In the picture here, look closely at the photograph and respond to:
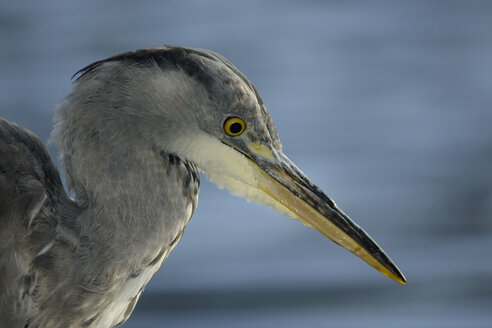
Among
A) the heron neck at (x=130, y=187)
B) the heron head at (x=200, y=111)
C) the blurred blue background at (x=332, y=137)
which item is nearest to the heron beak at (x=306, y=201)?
the heron head at (x=200, y=111)

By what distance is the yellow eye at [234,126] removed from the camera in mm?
2861

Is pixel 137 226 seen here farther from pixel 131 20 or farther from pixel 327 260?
pixel 131 20

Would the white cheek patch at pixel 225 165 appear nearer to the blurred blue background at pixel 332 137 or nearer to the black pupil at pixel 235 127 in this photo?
the black pupil at pixel 235 127

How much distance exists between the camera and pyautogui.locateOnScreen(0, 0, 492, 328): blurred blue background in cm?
525

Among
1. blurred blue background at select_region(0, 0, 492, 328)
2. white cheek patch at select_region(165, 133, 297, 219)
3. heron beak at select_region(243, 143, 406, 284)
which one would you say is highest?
blurred blue background at select_region(0, 0, 492, 328)

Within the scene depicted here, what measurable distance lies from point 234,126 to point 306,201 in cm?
35

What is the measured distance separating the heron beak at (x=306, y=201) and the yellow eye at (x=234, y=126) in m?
0.06

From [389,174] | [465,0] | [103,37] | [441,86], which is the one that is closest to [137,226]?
[389,174]

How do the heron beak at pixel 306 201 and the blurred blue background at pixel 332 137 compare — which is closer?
the heron beak at pixel 306 201

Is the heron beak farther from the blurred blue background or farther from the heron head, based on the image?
the blurred blue background

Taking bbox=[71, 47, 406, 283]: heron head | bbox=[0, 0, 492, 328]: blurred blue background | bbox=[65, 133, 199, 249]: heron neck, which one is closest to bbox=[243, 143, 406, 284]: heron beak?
bbox=[71, 47, 406, 283]: heron head

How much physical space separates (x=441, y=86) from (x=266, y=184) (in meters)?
5.10

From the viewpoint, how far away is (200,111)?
2846mm

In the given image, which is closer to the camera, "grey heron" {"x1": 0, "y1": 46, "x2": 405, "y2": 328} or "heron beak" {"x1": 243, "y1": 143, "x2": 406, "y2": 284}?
"grey heron" {"x1": 0, "y1": 46, "x2": 405, "y2": 328}
